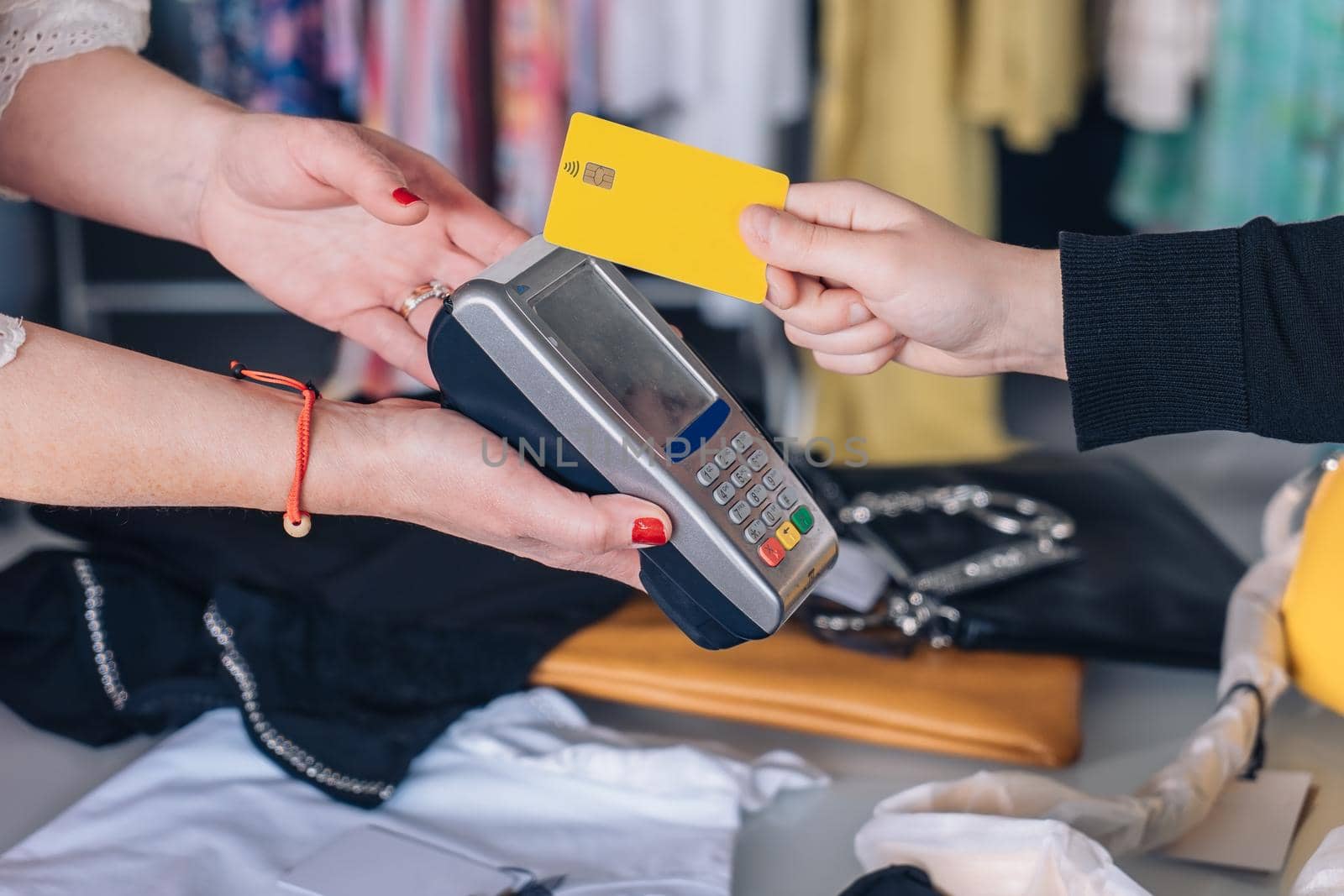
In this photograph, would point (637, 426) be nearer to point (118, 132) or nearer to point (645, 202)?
point (645, 202)

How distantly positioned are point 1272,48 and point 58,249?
160cm

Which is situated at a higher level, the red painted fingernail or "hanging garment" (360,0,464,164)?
the red painted fingernail

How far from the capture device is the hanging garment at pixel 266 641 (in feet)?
2.38

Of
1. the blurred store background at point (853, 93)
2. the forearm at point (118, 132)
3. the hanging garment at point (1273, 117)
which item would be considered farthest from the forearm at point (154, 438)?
the hanging garment at point (1273, 117)

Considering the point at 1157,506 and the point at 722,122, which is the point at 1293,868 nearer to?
the point at 1157,506

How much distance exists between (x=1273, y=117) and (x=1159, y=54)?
148mm

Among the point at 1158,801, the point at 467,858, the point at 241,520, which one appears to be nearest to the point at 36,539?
the point at 241,520

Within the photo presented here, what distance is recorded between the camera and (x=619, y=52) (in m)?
1.48

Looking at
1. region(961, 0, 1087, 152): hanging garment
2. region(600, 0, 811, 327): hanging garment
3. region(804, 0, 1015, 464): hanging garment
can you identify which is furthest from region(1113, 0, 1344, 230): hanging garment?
region(600, 0, 811, 327): hanging garment

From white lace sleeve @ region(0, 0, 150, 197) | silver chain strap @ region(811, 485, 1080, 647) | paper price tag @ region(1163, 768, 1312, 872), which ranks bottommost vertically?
silver chain strap @ region(811, 485, 1080, 647)

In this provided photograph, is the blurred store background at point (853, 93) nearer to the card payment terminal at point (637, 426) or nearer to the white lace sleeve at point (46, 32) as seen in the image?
the white lace sleeve at point (46, 32)

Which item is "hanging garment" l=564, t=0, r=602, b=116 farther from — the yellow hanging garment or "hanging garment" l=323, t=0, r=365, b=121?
the yellow hanging garment

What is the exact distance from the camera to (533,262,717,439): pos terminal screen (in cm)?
60

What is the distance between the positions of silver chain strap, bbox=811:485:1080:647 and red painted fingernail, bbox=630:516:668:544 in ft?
0.90
